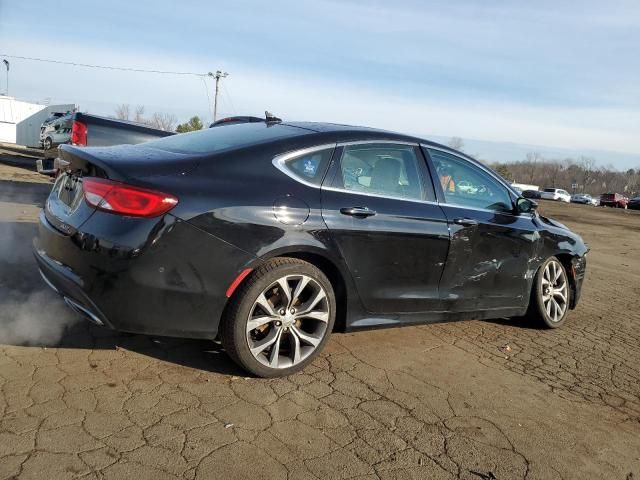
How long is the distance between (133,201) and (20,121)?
43.7 m

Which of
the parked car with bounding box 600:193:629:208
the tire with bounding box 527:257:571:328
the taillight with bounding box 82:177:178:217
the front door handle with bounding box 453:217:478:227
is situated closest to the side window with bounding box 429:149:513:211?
the front door handle with bounding box 453:217:478:227

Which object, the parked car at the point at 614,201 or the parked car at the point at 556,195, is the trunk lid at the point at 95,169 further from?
the parked car at the point at 556,195

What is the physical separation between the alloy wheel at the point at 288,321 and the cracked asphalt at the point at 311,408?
7.4 inches

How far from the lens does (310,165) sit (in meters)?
3.47

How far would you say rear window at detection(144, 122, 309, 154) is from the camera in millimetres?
3469

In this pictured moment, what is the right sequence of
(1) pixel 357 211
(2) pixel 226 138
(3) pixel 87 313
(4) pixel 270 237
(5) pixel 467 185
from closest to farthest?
(3) pixel 87 313
(4) pixel 270 237
(1) pixel 357 211
(2) pixel 226 138
(5) pixel 467 185

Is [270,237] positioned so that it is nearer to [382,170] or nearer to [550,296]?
[382,170]

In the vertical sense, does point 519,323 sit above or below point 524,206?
below

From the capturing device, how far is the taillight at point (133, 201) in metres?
2.88

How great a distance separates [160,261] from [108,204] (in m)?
0.44

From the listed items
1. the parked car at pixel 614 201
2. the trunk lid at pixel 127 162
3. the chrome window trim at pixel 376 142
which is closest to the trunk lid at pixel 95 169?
the trunk lid at pixel 127 162

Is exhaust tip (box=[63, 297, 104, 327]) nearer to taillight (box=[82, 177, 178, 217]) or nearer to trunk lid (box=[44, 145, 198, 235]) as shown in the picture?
trunk lid (box=[44, 145, 198, 235])

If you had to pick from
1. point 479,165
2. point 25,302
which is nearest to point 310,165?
point 479,165

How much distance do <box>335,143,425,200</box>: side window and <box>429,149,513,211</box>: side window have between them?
266 millimetres
